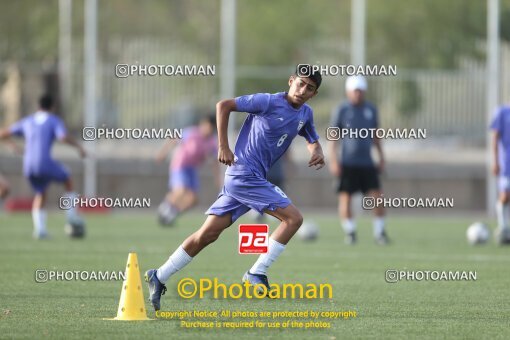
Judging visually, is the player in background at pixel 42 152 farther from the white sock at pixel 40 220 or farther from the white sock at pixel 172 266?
the white sock at pixel 172 266

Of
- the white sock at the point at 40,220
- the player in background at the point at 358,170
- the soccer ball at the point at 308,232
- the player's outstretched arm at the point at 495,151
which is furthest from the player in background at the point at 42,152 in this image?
the player's outstretched arm at the point at 495,151

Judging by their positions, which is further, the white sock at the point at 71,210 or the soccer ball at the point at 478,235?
the white sock at the point at 71,210

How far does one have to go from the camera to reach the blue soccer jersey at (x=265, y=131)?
33.3 feet

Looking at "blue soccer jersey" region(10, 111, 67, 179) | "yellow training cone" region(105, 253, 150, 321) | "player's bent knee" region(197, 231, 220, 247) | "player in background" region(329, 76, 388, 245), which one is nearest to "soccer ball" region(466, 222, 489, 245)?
"player in background" region(329, 76, 388, 245)

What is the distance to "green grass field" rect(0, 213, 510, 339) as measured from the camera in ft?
28.8

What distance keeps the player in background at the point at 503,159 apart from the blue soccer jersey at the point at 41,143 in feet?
23.3

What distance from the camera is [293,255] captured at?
16.3 m

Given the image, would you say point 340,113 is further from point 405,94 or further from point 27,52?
point 27,52

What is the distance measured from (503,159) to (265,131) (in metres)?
9.20

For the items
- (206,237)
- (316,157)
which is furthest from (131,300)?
(316,157)

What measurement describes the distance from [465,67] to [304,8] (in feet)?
28.2

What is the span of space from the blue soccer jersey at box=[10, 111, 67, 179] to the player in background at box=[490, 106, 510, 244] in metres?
7.11

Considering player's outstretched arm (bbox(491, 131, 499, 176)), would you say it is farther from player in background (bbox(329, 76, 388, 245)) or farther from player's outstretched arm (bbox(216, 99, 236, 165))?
player's outstretched arm (bbox(216, 99, 236, 165))

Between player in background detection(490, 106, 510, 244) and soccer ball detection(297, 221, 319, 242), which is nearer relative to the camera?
player in background detection(490, 106, 510, 244)
